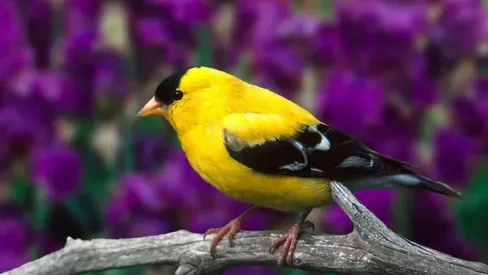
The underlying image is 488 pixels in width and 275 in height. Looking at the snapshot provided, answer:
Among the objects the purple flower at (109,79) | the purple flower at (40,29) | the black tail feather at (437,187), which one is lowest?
the black tail feather at (437,187)

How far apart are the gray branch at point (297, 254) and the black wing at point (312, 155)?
5 centimetres

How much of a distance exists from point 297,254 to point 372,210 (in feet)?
1.34

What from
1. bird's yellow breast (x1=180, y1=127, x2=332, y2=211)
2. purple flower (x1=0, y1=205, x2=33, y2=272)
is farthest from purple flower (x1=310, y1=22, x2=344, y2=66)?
purple flower (x1=0, y1=205, x2=33, y2=272)

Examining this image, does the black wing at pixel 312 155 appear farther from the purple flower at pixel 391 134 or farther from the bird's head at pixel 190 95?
the purple flower at pixel 391 134

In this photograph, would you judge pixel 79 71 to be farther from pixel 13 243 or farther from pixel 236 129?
pixel 236 129

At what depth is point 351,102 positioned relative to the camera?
1.31 meters

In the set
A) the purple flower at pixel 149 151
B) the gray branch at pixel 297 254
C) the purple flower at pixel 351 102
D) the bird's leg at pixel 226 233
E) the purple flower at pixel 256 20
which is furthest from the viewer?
the purple flower at pixel 149 151

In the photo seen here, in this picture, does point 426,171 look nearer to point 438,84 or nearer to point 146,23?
point 438,84

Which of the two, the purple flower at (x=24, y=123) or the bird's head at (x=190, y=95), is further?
the purple flower at (x=24, y=123)

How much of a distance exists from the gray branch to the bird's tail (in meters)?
0.13

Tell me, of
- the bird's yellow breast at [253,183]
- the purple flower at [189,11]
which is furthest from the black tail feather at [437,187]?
the purple flower at [189,11]

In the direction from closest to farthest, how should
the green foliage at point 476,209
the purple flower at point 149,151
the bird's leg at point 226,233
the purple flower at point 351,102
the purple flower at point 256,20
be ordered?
the bird's leg at point 226,233, the purple flower at point 351,102, the purple flower at point 256,20, the purple flower at point 149,151, the green foliage at point 476,209

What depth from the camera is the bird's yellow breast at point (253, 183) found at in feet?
3.37

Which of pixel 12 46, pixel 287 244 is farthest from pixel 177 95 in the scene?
pixel 12 46
